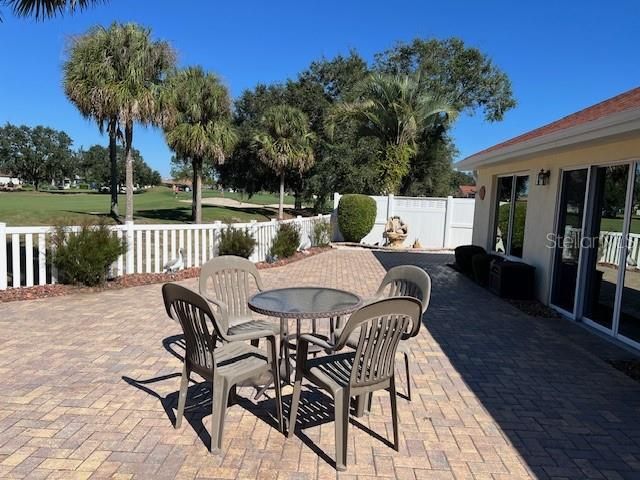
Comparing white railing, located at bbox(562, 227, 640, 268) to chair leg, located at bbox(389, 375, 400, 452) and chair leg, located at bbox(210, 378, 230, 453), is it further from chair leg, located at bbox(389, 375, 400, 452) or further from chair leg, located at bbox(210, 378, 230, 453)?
chair leg, located at bbox(210, 378, 230, 453)

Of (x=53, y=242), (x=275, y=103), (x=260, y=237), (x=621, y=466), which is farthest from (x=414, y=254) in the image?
(x=275, y=103)

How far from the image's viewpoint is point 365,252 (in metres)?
14.2

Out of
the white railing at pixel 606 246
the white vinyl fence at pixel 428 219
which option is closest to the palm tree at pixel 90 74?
the white vinyl fence at pixel 428 219

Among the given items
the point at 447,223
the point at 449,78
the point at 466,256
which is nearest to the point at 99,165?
the point at 449,78

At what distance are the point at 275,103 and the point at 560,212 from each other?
22.9 meters

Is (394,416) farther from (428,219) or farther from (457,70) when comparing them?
(457,70)

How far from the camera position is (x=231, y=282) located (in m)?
3.99

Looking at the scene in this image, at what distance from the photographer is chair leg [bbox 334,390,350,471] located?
8.36 ft

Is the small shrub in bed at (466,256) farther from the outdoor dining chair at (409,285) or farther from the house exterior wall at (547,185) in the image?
the outdoor dining chair at (409,285)

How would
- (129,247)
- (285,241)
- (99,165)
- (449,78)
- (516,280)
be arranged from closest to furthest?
(516,280) < (129,247) < (285,241) < (449,78) < (99,165)

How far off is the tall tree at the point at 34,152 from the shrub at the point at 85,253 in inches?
2966

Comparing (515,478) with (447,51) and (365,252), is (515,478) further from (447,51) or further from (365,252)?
(447,51)

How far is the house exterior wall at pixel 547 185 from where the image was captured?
542 cm

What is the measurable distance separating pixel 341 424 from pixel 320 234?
12.0 meters
